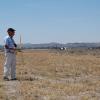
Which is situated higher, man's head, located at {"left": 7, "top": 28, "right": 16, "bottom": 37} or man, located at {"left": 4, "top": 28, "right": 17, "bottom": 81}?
man's head, located at {"left": 7, "top": 28, "right": 16, "bottom": 37}

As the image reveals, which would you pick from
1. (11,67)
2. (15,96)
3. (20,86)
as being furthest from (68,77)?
(15,96)

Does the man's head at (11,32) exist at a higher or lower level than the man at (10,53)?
higher

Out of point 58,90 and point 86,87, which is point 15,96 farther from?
point 86,87

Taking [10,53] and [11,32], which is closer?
[11,32]

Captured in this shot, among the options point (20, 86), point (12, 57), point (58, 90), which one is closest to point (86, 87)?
point (58, 90)

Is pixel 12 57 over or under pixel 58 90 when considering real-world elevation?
over

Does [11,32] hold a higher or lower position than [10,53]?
higher

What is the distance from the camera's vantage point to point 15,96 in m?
12.1

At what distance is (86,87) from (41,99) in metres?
2.82

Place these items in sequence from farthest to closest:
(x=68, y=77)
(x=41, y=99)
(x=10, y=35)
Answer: (x=68, y=77) → (x=10, y=35) → (x=41, y=99)

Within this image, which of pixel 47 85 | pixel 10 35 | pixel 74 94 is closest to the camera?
pixel 74 94

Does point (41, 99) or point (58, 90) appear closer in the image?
point (41, 99)

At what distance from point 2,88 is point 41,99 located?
2.44m

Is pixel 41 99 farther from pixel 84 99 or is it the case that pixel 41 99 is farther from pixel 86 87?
pixel 86 87
